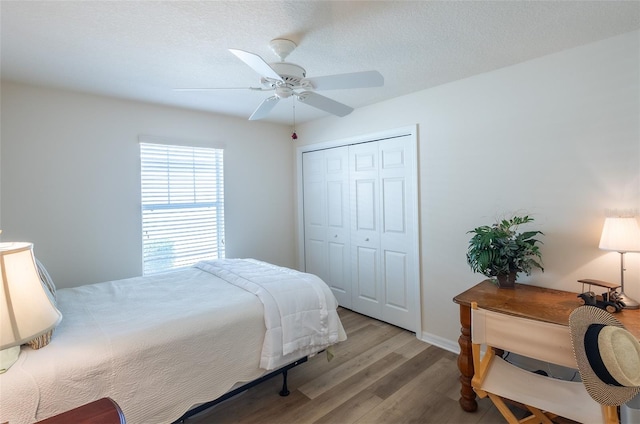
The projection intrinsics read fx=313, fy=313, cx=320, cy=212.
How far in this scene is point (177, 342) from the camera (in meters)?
1.75

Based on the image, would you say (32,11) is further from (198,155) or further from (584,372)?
(584,372)

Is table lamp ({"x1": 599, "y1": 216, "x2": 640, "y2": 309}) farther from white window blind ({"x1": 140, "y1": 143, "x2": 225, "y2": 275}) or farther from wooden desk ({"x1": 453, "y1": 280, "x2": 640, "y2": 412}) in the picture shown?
white window blind ({"x1": 140, "y1": 143, "x2": 225, "y2": 275})

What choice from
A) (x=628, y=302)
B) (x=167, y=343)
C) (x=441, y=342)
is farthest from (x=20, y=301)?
(x=441, y=342)

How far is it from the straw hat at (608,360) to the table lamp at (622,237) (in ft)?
2.14

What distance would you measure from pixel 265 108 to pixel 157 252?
6.73 feet

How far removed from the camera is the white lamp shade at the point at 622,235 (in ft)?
5.85

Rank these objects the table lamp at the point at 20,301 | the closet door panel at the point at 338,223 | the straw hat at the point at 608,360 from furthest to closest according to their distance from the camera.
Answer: the closet door panel at the point at 338,223
the straw hat at the point at 608,360
the table lamp at the point at 20,301

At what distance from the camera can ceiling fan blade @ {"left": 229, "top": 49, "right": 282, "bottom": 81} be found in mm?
1508

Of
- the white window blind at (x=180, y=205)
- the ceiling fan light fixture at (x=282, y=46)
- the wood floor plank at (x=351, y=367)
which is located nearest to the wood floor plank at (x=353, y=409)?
the wood floor plank at (x=351, y=367)

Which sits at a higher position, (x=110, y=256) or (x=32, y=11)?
(x=32, y=11)

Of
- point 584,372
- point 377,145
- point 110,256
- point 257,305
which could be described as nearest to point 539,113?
point 377,145

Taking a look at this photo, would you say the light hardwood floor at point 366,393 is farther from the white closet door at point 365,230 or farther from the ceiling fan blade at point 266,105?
the ceiling fan blade at point 266,105

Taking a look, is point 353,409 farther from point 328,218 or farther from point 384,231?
point 328,218

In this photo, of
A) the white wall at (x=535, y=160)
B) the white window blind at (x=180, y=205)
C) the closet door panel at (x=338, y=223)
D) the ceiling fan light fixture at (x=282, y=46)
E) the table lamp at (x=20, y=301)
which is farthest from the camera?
the closet door panel at (x=338, y=223)
